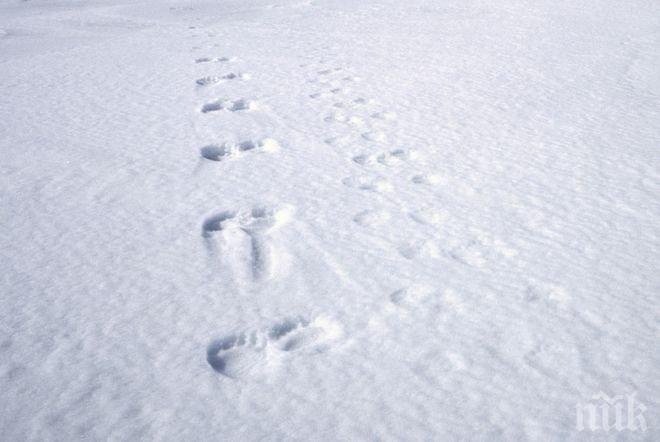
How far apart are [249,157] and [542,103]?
130 cm

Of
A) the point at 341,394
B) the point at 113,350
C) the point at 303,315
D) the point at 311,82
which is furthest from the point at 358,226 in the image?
the point at 311,82

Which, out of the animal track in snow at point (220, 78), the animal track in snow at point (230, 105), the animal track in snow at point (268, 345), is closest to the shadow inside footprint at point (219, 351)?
the animal track in snow at point (268, 345)

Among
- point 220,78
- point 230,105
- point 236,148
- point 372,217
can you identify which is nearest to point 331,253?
point 372,217

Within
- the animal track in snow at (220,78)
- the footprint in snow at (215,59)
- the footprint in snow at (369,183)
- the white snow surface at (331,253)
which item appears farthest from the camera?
the footprint in snow at (215,59)

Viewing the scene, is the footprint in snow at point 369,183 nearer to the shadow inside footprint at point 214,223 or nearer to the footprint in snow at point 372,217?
the footprint in snow at point 372,217

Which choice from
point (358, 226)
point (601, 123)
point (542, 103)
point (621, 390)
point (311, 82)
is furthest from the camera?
point (311, 82)

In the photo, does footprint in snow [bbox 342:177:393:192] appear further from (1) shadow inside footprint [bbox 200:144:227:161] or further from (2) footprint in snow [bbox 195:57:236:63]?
(2) footprint in snow [bbox 195:57:236:63]

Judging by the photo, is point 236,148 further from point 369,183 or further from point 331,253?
point 331,253

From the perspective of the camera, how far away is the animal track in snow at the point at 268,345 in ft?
2.81

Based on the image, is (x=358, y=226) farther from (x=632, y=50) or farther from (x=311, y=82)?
(x=632, y=50)

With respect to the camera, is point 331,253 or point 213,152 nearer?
point 331,253

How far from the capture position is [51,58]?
283 cm

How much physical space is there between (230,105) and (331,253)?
1.21 metres

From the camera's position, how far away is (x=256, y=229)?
125 centimetres
